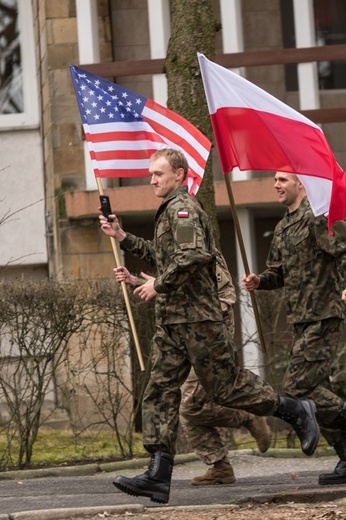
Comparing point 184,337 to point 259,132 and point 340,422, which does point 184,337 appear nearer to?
point 340,422

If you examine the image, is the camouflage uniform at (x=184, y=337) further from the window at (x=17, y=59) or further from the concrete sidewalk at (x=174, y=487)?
the window at (x=17, y=59)

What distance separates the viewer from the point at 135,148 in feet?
32.6

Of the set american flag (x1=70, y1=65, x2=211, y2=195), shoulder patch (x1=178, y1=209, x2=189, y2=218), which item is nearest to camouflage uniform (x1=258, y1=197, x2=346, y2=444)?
shoulder patch (x1=178, y1=209, x2=189, y2=218)

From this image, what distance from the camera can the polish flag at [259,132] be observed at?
893cm

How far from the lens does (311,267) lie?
885cm

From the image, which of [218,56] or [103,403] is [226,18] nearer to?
[218,56]

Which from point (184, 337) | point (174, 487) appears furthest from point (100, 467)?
point (184, 337)

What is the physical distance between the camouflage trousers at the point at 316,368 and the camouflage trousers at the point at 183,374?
25.0 inches

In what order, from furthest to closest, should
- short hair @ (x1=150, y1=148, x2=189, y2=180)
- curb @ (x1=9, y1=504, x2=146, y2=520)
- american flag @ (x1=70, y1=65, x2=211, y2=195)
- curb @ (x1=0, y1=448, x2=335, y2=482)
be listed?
curb @ (x1=0, y1=448, x2=335, y2=482) → american flag @ (x1=70, y1=65, x2=211, y2=195) → short hair @ (x1=150, y1=148, x2=189, y2=180) → curb @ (x1=9, y1=504, x2=146, y2=520)

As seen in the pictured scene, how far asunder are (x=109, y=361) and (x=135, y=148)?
2.39 meters

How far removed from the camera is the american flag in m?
9.88

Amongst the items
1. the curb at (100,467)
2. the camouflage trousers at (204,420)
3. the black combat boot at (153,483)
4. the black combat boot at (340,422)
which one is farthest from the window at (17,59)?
the black combat boot at (153,483)

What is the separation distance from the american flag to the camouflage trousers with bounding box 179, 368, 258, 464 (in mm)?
1445

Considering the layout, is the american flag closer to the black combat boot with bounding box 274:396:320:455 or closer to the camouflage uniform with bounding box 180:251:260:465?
Result: the camouflage uniform with bounding box 180:251:260:465
